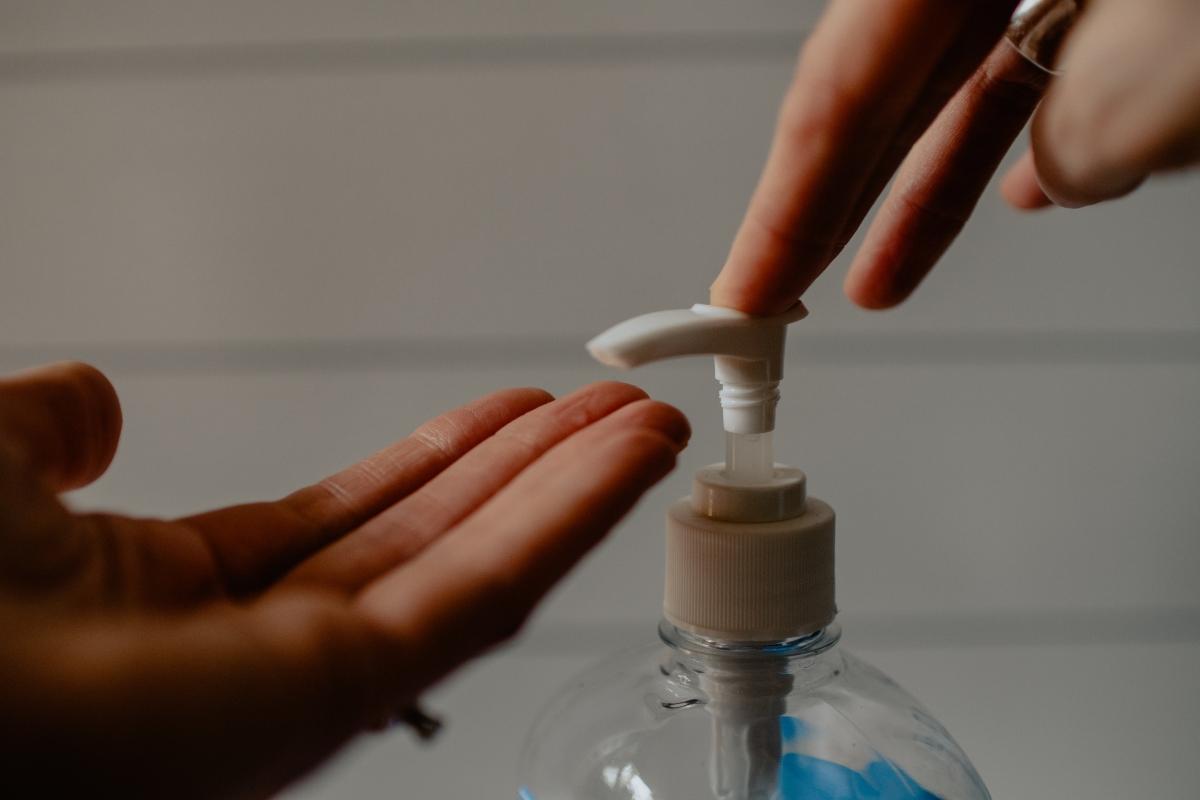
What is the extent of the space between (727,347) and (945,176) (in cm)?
11

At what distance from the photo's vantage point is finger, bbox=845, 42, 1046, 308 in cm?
29

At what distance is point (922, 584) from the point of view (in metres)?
0.51

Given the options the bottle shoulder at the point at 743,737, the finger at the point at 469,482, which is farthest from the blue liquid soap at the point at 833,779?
the finger at the point at 469,482

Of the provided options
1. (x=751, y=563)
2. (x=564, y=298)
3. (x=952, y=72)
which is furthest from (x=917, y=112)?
(x=564, y=298)

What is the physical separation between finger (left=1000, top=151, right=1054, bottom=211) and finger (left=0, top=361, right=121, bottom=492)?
0.93 feet

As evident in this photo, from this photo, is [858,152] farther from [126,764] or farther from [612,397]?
[126,764]

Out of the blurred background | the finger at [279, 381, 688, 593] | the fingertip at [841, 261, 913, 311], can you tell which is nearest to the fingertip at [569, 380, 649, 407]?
the finger at [279, 381, 688, 593]

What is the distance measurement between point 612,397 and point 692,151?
24 cm

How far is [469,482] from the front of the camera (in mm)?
242

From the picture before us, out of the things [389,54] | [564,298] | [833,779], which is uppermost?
[389,54]

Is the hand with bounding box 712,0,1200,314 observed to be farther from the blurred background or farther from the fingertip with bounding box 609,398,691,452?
the blurred background

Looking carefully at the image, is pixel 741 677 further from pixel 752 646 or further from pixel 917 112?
pixel 917 112

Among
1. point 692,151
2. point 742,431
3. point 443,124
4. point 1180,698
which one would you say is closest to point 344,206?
point 443,124

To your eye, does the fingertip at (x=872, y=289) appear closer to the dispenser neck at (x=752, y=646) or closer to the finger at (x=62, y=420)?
the dispenser neck at (x=752, y=646)
